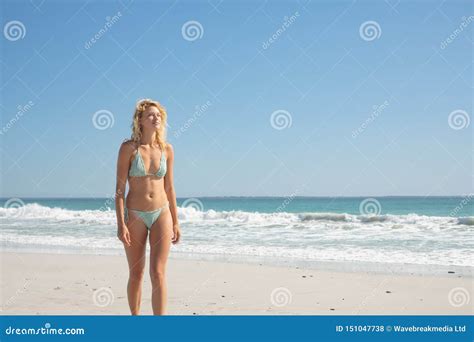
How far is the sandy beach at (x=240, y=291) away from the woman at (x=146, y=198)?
1411mm

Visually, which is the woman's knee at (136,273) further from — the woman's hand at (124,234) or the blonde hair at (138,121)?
the blonde hair at (138,121)

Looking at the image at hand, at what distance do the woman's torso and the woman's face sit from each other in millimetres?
171

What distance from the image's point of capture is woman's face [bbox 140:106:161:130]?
378cm

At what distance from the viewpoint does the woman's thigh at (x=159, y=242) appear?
3.81m

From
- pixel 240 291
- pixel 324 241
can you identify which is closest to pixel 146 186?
pixel 240 291

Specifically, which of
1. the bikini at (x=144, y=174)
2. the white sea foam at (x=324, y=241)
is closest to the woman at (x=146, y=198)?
the bikini at (x=144, y=174)

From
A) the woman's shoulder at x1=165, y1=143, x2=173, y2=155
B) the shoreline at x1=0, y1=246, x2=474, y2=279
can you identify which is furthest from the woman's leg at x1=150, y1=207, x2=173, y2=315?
the shoreline at x1=0, y1=246, x2=474, y2=279

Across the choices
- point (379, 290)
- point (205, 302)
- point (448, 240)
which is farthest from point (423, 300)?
point (448, 240)

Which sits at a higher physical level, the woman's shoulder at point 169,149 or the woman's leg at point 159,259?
the woman's shoulder at point 169,149

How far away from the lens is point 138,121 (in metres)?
3.83

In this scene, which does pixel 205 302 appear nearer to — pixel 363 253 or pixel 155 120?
pixel 155 120

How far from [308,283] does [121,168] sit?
11.7 ft

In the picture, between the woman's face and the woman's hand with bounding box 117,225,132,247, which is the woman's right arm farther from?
the woman's face

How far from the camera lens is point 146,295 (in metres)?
5.79
